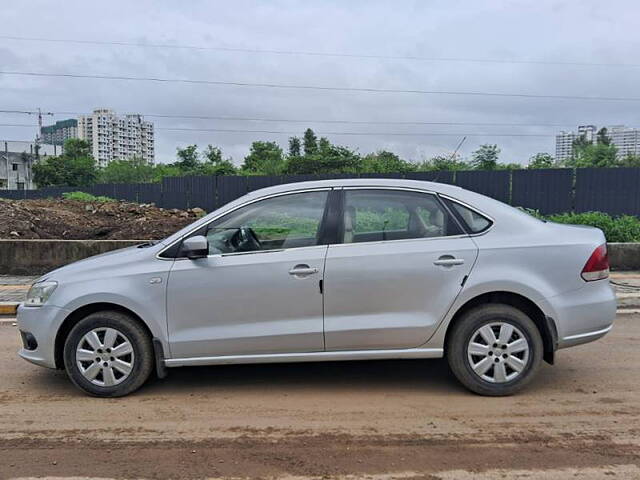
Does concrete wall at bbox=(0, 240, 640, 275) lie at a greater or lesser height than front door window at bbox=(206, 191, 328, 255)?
lesser

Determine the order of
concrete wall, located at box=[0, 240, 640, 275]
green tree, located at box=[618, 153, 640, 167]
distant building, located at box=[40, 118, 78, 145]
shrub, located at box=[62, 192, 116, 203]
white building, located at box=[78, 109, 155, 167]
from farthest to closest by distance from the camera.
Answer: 1. distant building, located at box=[40, 118, 78, 145]
2. white building, located at box=[78, 109, 155, 167]
3. green tree, located at box=[618, 153, 640, 167]
4. shrub, located at box=[62, 192, 116, 203]
5. concrete wall, located at box=[0, 240, 640, 275]

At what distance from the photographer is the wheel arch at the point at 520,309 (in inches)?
181

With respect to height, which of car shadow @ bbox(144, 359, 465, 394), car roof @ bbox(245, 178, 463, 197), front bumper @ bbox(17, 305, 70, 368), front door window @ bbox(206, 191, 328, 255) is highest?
car roof @ bbox(245, 178, 463, 197)

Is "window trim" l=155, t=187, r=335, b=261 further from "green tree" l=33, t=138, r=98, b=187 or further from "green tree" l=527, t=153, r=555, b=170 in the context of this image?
"green tree" l=33, t=138, r=98, b=187

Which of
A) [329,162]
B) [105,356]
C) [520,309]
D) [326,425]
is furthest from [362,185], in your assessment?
[329,162]

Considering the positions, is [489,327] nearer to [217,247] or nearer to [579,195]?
[217,247]

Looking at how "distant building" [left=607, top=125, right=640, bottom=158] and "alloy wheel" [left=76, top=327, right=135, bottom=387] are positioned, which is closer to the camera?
"alloy wheel" [left=76, top=327, right=135, bottom=387]

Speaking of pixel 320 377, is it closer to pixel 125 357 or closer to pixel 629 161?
pixel 125 357

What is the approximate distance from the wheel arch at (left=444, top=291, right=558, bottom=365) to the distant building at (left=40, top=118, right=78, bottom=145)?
437 ft

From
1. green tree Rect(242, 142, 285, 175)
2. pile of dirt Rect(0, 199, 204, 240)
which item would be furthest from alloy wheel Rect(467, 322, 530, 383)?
green tree Rect(242, 142, 285, 175)

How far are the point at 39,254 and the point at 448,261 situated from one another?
9.42 meters

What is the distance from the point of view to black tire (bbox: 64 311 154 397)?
461 centimetres

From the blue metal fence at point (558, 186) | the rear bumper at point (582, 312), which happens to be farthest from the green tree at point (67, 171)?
the rear bumper at point (582, 312)

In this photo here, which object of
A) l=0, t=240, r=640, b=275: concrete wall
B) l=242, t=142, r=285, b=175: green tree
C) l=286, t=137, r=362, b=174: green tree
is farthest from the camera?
l=242, t=142, r=285, b=175: green tree
